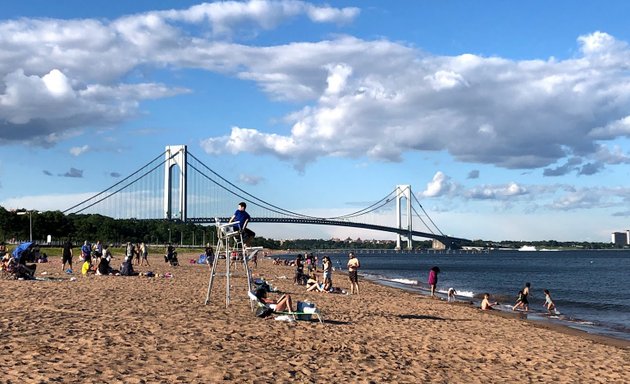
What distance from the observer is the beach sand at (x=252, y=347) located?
7268 millimetres

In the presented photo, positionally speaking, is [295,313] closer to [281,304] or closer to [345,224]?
[281,304]

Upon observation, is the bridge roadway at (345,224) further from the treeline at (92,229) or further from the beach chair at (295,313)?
the beach chair at (295,313)

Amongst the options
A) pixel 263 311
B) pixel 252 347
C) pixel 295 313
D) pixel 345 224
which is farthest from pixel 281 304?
pixel 345 224

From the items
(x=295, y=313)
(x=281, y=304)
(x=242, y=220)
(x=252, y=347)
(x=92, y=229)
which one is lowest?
(x=252, y=347)

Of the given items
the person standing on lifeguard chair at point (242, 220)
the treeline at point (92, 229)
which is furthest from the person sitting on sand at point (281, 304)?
the treeline at point (92, 229)

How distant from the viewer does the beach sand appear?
23.8ft

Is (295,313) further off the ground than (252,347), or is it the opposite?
(295,313)

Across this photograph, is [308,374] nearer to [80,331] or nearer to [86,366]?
[86,366]

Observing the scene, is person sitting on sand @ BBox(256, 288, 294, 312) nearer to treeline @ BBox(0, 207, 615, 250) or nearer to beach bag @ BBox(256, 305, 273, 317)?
beach bag @ BBox(256, 305, 273, 317)

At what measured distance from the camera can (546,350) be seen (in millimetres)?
11547

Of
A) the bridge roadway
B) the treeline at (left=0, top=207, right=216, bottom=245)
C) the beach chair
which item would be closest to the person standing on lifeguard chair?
the beach chair

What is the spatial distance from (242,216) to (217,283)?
10.1 m

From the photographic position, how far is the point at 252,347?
8969 millimetres

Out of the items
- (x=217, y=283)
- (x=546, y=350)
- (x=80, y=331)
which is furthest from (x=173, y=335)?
(x=217, y=283)
